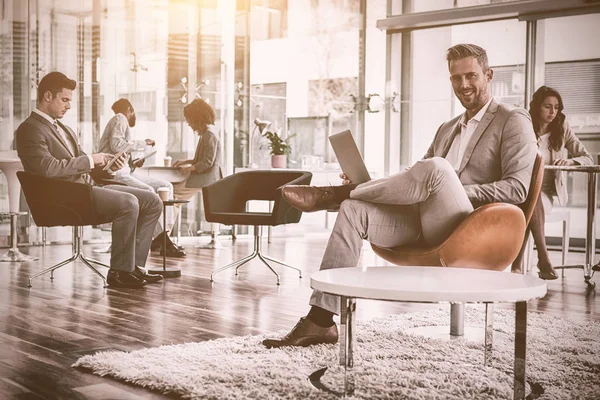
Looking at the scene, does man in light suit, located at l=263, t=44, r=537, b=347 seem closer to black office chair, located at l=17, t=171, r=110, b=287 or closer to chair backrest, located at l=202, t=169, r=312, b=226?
chair backrest, located at l=202, t=169, r=312, b=226

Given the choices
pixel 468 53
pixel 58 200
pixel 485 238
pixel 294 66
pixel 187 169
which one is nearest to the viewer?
pixel 485 238

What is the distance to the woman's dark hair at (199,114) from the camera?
25.8 feet

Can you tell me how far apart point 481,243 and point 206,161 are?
199 inches

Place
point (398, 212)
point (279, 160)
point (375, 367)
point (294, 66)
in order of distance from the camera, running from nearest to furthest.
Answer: point (375, 367) < point (398, 212) < point (279, 160) < point (294, 66)

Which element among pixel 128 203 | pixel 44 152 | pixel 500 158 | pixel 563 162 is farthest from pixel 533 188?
pixel 44 152

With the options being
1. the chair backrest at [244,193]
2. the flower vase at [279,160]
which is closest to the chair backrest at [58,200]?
the chair backrest at [244,193]

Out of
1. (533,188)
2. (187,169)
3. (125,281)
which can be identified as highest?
(533,188)

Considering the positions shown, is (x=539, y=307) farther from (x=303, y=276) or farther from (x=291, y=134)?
(x=291, y=134)

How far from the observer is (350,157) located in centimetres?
341

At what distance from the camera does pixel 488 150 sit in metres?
3.43

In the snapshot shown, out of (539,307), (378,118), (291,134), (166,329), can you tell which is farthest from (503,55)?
(166,329)

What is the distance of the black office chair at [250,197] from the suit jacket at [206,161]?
1818mm

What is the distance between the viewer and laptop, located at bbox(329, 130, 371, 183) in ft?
11.1

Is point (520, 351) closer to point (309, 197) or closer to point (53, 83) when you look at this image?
point (309, 197)
